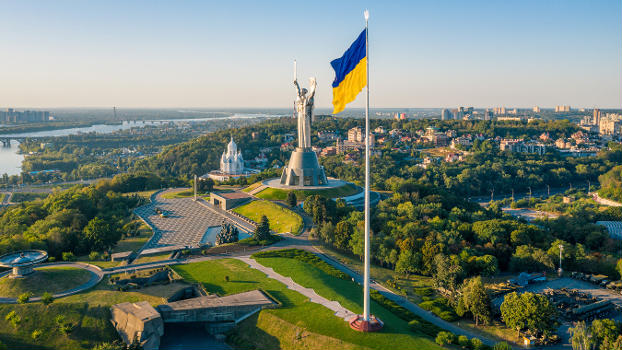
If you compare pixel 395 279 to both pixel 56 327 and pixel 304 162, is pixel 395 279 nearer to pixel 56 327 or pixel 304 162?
pixel 56 327

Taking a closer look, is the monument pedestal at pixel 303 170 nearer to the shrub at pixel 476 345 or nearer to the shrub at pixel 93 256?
the shrub at pixel 93 256

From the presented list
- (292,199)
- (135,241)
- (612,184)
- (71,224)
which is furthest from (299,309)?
(612,184)

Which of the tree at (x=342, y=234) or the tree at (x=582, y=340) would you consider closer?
the tree at (x=582, y=340)

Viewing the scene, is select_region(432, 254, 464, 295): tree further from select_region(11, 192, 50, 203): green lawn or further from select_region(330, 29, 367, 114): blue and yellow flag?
select_region(11, 192, 50, 203): green lawn

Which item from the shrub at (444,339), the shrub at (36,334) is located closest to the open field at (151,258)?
the shrub at (36,334)

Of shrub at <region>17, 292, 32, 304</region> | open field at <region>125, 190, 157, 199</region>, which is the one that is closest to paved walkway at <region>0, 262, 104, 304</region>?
shrub at <region>17, 292, 32, 304</region>
